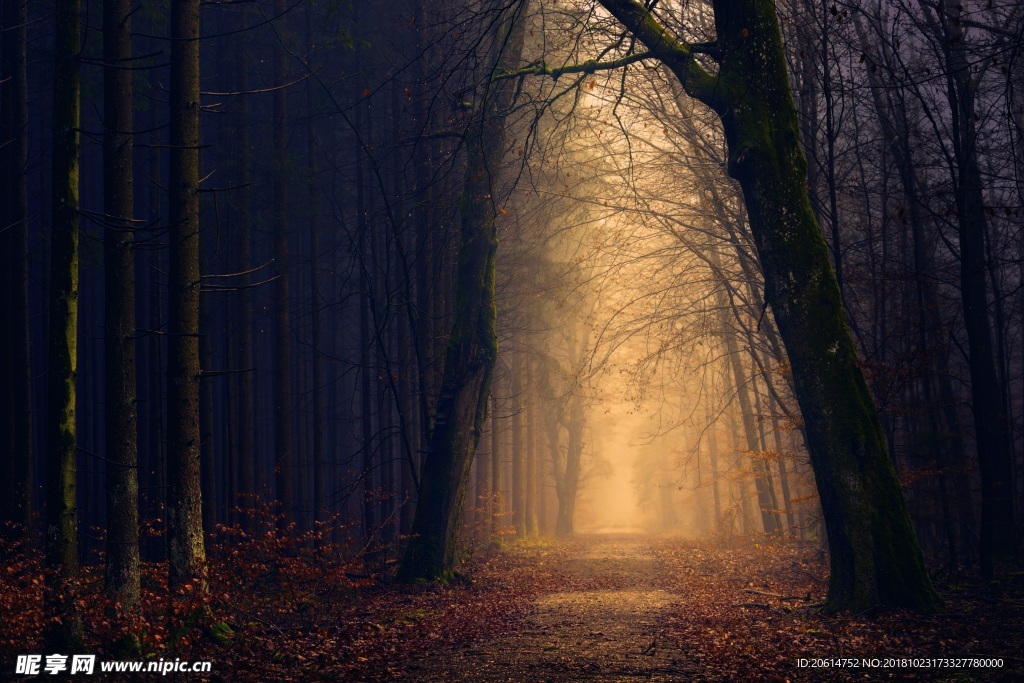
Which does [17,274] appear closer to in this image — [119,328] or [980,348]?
[119,328]

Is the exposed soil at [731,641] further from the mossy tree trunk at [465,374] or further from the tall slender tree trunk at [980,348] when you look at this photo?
the mossy tree trunk at [465,374]

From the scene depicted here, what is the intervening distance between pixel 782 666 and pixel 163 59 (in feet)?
78.0

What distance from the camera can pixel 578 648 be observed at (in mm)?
8000

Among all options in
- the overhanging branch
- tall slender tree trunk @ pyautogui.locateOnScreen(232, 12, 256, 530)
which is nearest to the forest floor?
tall slender tree trunk @ pyautogui.locateOnScreen(232, 12, 256, 530)

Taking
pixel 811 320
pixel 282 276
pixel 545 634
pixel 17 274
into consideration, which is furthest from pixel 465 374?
pixel 17 274

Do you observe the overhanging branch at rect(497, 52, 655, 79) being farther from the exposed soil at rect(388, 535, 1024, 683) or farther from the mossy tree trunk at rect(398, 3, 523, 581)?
the exposed soil at rect(388, 535, 1024, 683)

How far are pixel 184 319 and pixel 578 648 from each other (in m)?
6.27

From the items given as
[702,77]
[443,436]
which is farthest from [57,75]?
[443,436]

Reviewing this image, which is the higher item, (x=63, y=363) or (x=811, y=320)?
(x=811, y=320)

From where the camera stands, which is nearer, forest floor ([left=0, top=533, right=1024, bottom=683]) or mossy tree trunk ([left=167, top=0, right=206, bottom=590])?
forest floor ([left=0, top=533, right=1024, bottom=683])

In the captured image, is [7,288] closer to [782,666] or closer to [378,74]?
[378,74]

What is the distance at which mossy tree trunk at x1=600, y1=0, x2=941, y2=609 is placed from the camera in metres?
9.00

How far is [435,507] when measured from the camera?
14.2 meters

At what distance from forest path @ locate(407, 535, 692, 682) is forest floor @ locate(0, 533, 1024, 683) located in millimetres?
24
